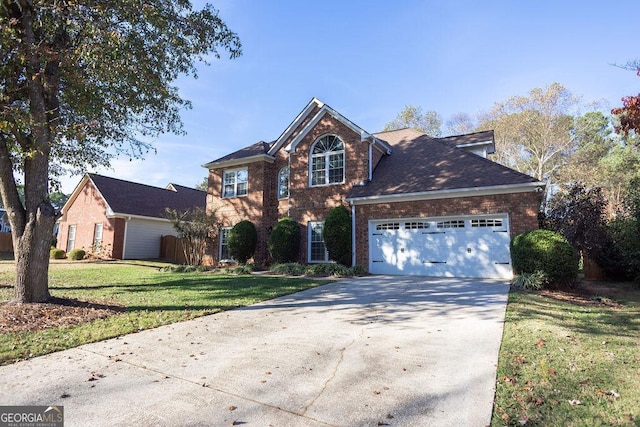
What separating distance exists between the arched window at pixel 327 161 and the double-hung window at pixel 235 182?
4.03 m

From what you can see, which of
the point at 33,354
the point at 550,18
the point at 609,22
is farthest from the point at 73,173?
the point at 609,22

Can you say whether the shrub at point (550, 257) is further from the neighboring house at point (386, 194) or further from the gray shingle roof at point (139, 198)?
the gray shingle roof at point (139, 198)

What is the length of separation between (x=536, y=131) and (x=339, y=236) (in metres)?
21.9

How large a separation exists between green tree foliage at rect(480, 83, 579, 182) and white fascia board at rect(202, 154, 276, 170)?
69.2 ft

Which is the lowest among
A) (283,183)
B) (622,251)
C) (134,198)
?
(622,251)

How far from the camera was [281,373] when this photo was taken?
4016 millimetres

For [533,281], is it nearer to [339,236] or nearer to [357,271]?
[357,271]

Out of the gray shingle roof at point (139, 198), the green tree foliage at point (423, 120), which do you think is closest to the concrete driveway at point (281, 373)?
the gray shingle roof at point (139, 198)

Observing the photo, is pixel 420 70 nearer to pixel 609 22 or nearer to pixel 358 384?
pixel 609 22

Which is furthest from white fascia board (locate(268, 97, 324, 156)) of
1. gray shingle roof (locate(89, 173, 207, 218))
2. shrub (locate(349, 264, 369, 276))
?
gray shingle roof (locate(89, 173, 207, 218))

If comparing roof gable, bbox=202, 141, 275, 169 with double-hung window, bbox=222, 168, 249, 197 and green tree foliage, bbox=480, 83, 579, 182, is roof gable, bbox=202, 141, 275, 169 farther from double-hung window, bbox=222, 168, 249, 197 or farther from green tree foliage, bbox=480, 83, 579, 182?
green tree foliage, bbox=480, 83, 579, 182

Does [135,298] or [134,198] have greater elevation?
[134,198]

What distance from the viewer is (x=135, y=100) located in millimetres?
10094

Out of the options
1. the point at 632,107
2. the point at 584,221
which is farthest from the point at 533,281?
the point at 584,221
